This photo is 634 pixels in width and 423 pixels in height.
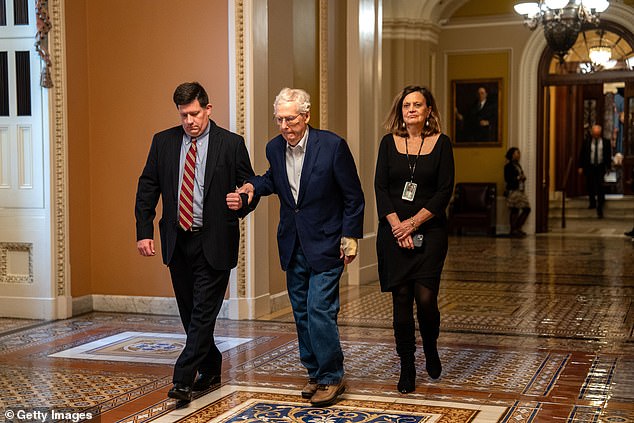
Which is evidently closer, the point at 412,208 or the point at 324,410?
the point at 324,410

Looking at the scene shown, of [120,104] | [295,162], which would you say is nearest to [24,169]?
[120,104]

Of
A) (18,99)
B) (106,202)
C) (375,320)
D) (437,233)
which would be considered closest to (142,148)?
(106,202)

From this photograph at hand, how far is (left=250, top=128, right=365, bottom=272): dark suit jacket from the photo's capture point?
4.57 metres

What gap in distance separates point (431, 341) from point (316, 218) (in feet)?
3.44

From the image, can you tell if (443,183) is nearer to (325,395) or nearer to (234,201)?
(234,201)

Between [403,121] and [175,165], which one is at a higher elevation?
[403,121]

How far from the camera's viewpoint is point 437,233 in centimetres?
494

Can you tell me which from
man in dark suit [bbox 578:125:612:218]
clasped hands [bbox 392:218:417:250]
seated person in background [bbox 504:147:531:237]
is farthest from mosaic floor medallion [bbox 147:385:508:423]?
man in dark suit [bbox 578:125:612:218]

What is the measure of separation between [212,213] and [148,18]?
3428 millimetres

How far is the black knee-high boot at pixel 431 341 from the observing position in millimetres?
4988

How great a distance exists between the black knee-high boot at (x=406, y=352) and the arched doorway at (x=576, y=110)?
9.45 meters

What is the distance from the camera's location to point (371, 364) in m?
5.67

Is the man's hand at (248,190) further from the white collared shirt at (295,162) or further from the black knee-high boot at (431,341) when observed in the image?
the black knee-high boot at (431,341)

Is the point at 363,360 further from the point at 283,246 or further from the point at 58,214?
the point at 58,214
